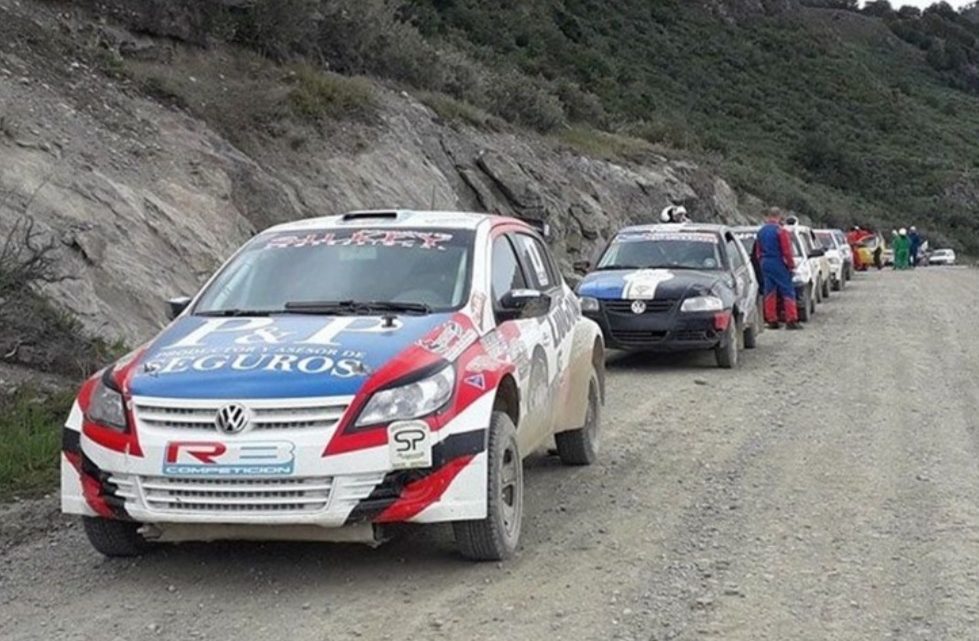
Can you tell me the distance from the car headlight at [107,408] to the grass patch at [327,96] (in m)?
13.4

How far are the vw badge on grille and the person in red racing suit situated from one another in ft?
46.0

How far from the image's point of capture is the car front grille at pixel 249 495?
5.51 m

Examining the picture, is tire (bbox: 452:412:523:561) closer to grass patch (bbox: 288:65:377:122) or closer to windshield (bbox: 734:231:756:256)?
grass patch (bbox: 288:65:377:122)

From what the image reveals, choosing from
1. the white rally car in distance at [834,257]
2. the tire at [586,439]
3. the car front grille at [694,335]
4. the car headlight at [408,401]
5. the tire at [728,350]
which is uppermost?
the car headlight at [408,401]

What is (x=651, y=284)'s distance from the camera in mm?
14234

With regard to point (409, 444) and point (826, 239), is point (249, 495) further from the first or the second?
point (826, 239)

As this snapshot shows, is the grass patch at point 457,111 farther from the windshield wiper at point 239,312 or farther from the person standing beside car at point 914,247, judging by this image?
the person standing beside car at point 914,247

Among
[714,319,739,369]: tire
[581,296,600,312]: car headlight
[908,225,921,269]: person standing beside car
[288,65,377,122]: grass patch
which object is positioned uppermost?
[288,65,377,122]: grass patch

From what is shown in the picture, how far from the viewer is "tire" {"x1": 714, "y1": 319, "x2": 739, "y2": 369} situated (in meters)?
14.2

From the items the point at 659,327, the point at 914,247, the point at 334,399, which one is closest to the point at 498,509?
the point at 334,399

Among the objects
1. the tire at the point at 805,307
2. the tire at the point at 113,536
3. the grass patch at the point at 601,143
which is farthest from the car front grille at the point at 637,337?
the grass patch at the point at 601,143

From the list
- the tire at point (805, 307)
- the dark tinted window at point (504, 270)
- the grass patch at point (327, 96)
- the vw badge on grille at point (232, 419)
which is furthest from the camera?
the tire at point (805, 307)

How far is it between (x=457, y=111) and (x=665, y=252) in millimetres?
10178

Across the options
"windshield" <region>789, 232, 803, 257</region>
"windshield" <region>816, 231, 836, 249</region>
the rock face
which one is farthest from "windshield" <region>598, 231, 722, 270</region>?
"windshield" <region>816, 231, 836, 249</region>
